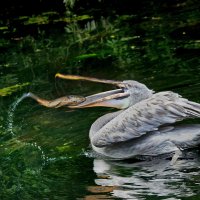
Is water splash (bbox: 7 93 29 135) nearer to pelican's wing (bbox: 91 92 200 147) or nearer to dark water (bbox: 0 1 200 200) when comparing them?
dark water (bbox: 0 1 200 200)

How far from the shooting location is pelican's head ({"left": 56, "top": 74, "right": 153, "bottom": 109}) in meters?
5.77

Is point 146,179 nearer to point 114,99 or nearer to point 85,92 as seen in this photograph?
point 114,99

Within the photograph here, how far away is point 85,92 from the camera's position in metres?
7.82

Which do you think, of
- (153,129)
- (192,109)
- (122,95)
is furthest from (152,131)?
(122,95)

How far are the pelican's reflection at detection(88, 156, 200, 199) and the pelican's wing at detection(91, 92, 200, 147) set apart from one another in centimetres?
25

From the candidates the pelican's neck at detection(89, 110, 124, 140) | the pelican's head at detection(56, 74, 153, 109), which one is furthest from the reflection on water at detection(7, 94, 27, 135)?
the pelican's neck at detection(89, 110, 124, 140)

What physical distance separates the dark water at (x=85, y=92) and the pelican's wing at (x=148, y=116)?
252 millimetres

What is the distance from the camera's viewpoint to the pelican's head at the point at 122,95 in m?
5.77

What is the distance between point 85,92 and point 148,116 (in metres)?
2.64

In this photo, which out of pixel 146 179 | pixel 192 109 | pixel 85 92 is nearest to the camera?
pixel 146 179

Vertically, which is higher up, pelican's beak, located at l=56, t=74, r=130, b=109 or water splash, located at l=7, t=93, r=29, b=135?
pelican's beak, located at l=56, t=74, r=130, b=109

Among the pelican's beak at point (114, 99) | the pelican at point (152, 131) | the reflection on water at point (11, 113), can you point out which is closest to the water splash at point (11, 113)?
the reflection on water at point (11, 113)

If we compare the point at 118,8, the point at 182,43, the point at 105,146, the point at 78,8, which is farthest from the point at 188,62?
the point at 78,8

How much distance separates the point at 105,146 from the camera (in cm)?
A: 552
